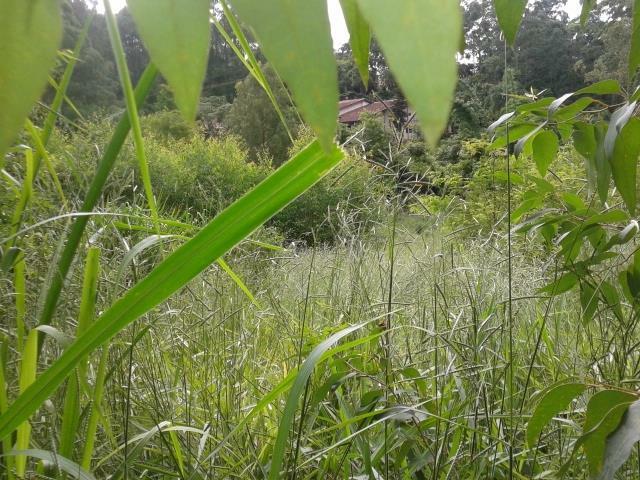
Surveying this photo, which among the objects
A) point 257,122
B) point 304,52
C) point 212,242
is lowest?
point 212,242

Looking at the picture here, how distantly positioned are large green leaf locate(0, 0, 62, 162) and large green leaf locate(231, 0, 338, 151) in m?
0.05

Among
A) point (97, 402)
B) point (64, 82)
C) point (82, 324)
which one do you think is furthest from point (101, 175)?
point (97, 402)

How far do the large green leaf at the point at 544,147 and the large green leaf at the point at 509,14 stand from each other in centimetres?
48

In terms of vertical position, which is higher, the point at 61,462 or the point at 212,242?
the point at 212,242

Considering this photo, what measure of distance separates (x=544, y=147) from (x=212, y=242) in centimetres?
56

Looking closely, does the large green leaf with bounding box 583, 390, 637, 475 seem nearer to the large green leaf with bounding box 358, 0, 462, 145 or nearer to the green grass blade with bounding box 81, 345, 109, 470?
the large green leaf with bounding box 358, 0, 462, 145

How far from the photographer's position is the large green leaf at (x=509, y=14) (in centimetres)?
43

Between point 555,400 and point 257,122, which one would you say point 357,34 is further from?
point 257,122

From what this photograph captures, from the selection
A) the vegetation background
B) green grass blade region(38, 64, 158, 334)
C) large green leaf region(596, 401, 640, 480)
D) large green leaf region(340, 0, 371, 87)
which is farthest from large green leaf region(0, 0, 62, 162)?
large green leaf region(596, 401, 640, 480)

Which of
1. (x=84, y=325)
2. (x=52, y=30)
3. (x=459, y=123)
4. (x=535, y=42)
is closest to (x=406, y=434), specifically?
(x=84, y=325)

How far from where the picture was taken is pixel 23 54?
5.5 inches

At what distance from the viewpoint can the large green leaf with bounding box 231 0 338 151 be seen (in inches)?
5.3

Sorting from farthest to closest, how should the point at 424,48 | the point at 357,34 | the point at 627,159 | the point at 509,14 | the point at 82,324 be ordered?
the point at 82,324 < the point at 627,159 < the point at 509,14 < the point at 357,34 < the point at 424,48

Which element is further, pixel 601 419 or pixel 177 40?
pixel 601 419
